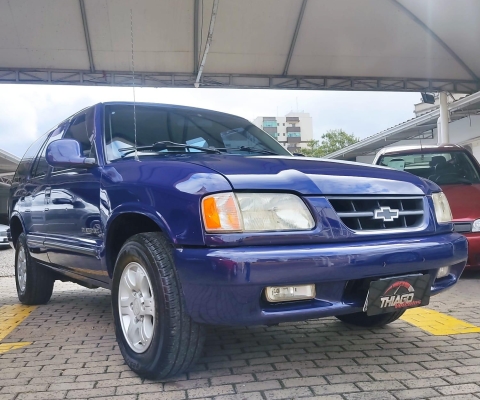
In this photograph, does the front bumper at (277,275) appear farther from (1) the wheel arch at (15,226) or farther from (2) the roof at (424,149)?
(2) the roof at (424,149)

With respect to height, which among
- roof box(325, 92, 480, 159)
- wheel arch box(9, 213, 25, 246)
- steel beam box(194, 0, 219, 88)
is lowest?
wheel arch box(9, 213, 25, 246)

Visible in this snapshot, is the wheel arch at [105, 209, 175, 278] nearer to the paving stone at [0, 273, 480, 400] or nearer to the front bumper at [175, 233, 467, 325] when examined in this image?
the front bumper at [175, 233, 467, 325]

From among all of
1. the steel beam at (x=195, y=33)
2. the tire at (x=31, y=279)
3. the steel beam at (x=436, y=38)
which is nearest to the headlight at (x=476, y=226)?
the tire at (x=31, y=279)

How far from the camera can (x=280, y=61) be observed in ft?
44.8

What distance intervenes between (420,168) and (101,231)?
5.10 m

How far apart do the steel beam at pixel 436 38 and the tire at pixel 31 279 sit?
432 inches

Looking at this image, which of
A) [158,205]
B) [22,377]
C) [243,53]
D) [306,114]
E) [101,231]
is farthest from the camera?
[306,114]

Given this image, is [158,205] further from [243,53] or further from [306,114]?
[306,114]

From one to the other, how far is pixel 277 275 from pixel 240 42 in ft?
38.2

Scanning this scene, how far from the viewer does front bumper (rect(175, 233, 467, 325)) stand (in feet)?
7.22

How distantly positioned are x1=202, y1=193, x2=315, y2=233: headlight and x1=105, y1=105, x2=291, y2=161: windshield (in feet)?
3.50

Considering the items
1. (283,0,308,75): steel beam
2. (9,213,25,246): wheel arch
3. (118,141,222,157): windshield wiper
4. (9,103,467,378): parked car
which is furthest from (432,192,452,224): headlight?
(283,0,308,75): steel beam

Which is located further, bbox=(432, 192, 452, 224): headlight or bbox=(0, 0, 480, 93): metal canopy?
bbox=(0, 0, 480, 93): metal canopy

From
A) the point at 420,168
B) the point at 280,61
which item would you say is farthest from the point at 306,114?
the point at 420,168
